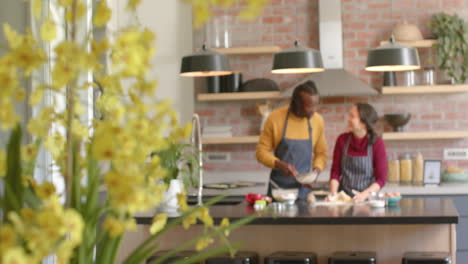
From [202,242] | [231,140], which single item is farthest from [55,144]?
[231,140]

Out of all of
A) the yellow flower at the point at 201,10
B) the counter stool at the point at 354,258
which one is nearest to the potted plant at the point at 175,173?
the counter stool at the point at 354,258

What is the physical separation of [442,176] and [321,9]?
189 centimetres

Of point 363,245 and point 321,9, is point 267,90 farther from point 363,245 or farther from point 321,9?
point 363,245

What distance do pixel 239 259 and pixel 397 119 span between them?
2941 millimetres

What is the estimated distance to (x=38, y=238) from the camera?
761mm

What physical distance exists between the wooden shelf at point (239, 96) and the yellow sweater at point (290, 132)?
1.26m

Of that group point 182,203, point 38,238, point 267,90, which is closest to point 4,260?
point 38,238

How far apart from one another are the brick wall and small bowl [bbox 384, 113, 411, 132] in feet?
0.57

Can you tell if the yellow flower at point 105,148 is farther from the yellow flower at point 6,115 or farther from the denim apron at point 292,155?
the denim apron at point 292,155

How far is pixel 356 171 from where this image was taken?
5418 mm

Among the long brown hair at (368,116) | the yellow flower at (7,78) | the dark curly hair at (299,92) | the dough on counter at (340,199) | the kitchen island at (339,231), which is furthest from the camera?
the dark curly hair at (299,92)

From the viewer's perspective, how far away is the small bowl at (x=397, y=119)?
672 centimetres

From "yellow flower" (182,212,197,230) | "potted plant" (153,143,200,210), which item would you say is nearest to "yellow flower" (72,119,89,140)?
"yellow flower" (182,212,197,230)

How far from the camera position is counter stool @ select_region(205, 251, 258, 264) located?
4352mm
